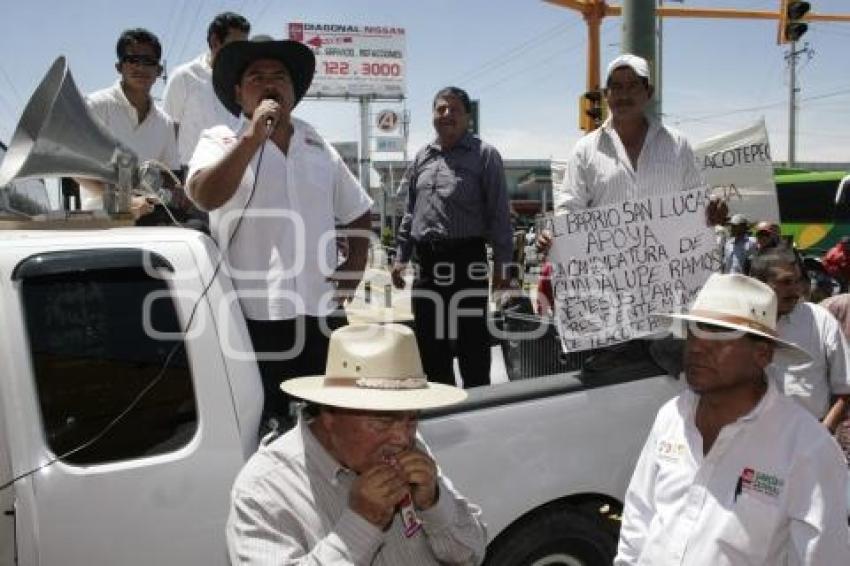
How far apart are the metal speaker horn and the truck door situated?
26.6 inches

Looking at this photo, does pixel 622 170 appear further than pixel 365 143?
No

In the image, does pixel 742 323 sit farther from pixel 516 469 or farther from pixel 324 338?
pixel 324 338

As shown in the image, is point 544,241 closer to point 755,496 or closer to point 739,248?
point 755,496

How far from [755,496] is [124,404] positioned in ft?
5.95

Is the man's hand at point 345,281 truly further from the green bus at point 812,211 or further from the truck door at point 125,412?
the green bus at point 812,211

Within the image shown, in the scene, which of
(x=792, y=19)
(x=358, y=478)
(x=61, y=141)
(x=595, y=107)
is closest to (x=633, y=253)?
(x=358, y=478)

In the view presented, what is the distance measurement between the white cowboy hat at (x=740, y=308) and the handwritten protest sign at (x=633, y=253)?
92 centimetres

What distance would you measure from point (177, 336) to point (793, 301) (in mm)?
2886

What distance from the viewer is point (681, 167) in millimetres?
3732

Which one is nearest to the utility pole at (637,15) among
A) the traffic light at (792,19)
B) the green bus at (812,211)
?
the traffic light at (792,19)

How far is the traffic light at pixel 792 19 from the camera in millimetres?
12555

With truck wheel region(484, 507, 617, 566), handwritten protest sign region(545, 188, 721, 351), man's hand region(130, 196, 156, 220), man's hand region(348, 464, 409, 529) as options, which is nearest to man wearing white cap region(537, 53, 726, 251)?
handwritten protest sign region(545, 188, 721, 351)

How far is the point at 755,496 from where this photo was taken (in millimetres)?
2287

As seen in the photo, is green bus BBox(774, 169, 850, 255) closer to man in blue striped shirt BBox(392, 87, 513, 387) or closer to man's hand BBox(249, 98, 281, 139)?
man in blue striped shirt BBox(392, 87, 513, 387)
